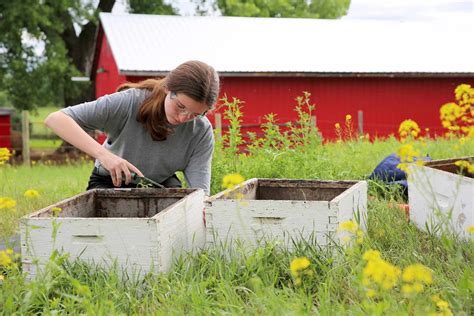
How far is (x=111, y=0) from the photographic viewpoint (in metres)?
22.7

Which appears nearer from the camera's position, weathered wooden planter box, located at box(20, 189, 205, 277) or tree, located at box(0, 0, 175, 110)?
weathered wooden planter box, located at box(20, 189, 205, 277)

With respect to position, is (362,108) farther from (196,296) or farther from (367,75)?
(196,296)

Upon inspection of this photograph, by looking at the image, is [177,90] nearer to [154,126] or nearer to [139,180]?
[154,126]

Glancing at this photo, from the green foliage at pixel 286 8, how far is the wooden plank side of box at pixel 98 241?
2101 cm

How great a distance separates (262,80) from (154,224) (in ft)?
46.9

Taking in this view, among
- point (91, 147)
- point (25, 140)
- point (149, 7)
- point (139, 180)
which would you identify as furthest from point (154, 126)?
point (149, 7)

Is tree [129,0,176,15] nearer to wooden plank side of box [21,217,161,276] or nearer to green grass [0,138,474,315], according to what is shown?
green grass [0,138,474,315]

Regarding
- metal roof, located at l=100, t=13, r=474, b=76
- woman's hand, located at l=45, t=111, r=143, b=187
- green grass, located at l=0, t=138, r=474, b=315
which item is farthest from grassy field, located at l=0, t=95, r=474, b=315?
metal roof, located at l=100, t=13, r=474, b=76

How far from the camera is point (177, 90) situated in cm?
400

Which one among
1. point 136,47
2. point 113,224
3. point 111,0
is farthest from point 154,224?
point 111,0

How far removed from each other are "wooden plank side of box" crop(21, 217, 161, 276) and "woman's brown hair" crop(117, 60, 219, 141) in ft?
3.22

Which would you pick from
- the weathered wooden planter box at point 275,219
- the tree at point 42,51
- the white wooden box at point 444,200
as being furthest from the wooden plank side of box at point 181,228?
the tree at point 42,51

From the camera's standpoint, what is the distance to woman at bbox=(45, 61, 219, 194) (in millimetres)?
3975

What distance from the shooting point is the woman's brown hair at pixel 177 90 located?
3.96 metres
